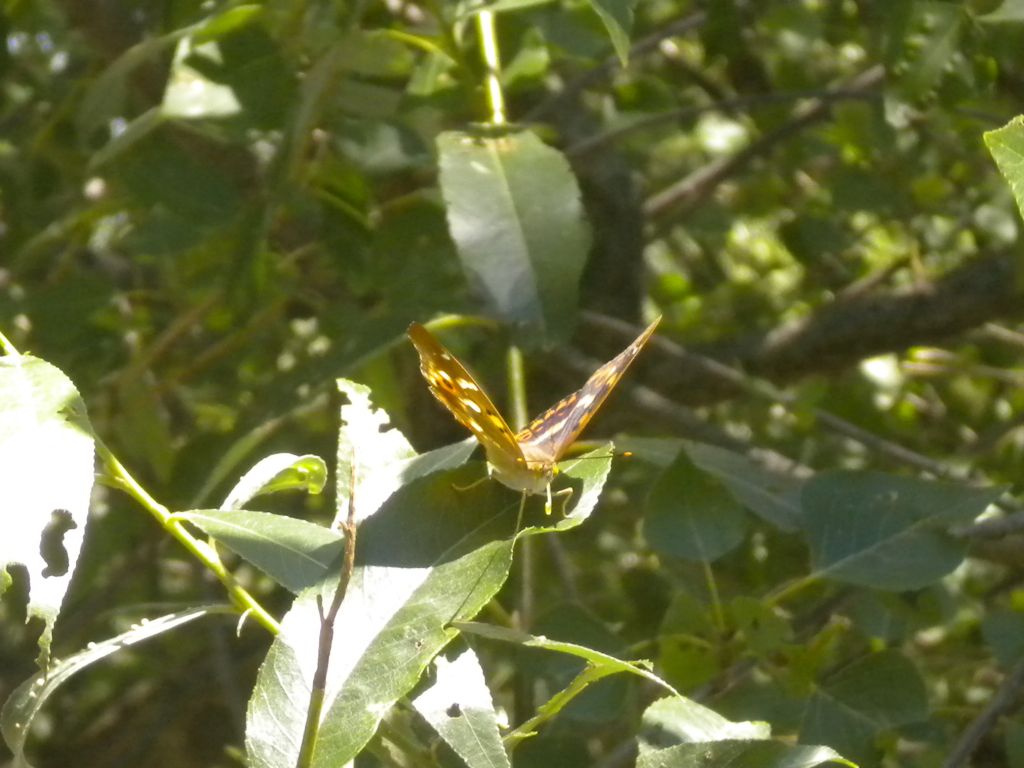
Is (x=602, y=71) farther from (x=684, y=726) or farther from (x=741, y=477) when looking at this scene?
(x=684, y=726)

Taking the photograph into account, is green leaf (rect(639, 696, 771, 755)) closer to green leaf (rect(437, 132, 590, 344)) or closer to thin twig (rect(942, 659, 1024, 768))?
thin twig (rect(942, 659, 1024, 768))

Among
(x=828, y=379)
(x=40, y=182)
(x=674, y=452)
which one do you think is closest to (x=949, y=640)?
(x=828, y=379)

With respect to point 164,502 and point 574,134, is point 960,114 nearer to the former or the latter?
point 574,134

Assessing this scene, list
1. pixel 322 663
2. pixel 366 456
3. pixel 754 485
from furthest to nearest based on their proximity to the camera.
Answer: pixel 754 485 < pixel 366 456 < pixel 322 663

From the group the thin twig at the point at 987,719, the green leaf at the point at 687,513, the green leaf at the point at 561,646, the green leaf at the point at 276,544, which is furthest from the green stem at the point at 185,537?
the thin twig at the point at 987,719

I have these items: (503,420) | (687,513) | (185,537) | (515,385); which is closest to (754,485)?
(687,513)

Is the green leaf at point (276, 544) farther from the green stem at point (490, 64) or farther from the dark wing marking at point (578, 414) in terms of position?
the green stem at point (490, 64)

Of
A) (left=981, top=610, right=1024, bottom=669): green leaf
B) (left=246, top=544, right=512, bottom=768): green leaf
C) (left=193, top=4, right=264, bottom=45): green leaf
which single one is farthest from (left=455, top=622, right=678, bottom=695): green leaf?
(left=193, top=4, right=264, bottom=45): green leaf
